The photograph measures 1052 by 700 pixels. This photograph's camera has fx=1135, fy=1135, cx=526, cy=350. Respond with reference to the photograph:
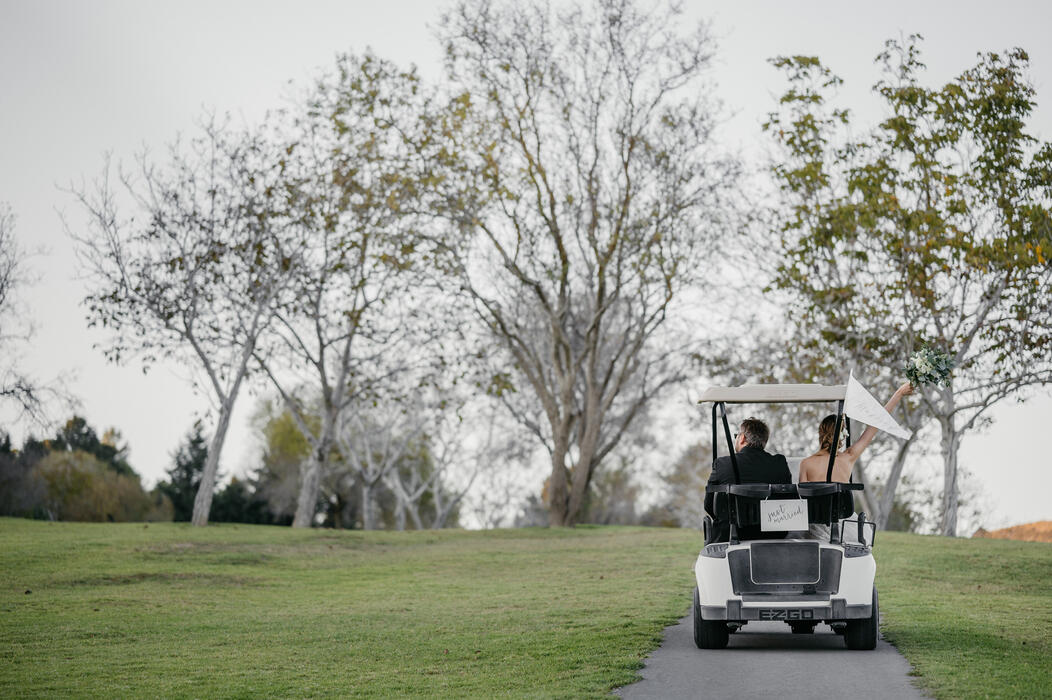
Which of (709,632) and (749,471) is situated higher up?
(749,471)

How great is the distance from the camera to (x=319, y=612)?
14125 millimetres

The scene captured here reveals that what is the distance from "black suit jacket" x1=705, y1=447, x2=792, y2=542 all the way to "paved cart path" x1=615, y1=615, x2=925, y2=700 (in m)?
Answer: 1.02

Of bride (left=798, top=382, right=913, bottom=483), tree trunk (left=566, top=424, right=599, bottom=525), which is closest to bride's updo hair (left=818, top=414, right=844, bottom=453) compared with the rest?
bride (left=798, top=382, right=913, bottom=483)

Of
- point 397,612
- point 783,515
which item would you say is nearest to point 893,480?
point 397,612

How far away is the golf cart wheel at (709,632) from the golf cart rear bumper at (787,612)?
139 millimetres

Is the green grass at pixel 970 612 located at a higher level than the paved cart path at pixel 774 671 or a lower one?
higher

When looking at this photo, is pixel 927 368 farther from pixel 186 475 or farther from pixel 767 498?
pixel 186 475

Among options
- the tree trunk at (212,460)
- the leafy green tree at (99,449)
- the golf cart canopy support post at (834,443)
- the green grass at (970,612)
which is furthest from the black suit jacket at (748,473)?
the leafy green tree at (99,449)

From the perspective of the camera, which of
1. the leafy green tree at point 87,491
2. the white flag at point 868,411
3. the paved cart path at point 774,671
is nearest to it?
the paved cart path at point 774,671

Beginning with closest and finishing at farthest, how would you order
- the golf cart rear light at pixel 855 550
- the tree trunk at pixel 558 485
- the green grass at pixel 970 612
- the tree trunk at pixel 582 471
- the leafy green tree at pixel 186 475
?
the green grass at pixel 970 612 < the golf cart rear light at pixel 855 550 < the tree trunk at pixel 558 485 < the tree trunk at pixel 582 471 < the leafy green tree at pixel 186 475

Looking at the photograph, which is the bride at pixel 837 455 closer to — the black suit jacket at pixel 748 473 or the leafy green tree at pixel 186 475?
the black suit jacket at pixel 748 473

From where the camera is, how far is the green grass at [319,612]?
868cm

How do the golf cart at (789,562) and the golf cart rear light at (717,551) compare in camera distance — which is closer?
the golf cart at (789,562)

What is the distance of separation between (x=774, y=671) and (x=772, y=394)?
7.84ft
